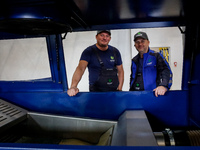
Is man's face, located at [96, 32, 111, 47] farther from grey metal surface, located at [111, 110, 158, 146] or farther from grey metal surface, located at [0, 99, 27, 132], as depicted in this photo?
grey metal surface, located at [0, 99, 27, 132]

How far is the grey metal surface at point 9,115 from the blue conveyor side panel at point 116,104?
0.18m

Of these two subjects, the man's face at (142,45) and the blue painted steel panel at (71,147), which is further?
the man's face at (142,45)

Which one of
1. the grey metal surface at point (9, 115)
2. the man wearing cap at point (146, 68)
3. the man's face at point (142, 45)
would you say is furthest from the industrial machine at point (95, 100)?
the man's face at point (142, 45)

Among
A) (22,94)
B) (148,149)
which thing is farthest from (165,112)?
(22,94)

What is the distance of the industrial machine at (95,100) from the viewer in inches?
37.8

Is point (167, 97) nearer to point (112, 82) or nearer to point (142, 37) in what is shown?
point (112, 82)

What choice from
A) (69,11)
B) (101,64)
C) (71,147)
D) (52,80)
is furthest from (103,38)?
(71,147)

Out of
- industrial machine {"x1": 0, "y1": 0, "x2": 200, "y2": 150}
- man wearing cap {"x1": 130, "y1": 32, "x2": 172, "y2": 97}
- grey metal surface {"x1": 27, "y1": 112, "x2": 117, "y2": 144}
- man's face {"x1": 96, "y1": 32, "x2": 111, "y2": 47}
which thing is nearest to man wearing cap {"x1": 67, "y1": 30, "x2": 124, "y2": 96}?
man's face {"x1": 96, "y1": 32, "x2": 111, "y2": 47}

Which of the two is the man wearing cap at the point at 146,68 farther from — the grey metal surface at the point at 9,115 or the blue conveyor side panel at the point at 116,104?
the grey metal surface at the point at 9,115

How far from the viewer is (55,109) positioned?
1.40 metres

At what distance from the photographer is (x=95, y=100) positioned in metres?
1.32

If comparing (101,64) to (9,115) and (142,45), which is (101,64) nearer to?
(142,45)

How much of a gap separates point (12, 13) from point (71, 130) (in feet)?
3.19

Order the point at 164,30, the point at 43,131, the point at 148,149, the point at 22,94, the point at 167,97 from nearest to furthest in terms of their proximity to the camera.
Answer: the point at 148,149, the point at 167,97, the point at 43,131, the point at 22,94, the point at 164,30
